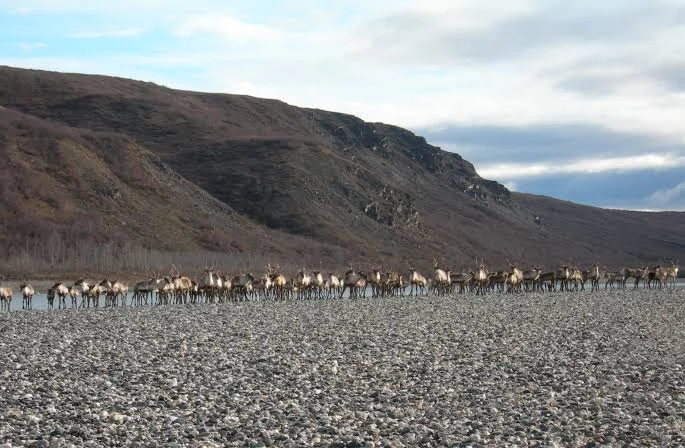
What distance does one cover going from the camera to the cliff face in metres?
109

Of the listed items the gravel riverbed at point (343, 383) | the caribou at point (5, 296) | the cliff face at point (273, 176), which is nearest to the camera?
the gravel riverbed at point (343, 383)

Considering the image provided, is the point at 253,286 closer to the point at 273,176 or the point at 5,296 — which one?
the point at 5,296

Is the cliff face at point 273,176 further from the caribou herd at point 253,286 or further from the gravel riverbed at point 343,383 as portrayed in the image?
A: the gravel riverbed at point 343,383

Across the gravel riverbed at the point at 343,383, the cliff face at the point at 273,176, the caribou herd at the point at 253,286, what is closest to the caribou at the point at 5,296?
the caribou herd at the point at 253,286

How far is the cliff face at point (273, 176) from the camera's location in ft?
357

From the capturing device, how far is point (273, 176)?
132 metres

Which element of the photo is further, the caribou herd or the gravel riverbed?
the caribou herd

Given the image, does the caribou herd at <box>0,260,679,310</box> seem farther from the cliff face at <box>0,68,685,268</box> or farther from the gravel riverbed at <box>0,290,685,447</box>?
the cliff face at <box>0,68,685,268</box>

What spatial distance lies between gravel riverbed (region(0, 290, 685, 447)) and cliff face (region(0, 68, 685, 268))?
6519 cm

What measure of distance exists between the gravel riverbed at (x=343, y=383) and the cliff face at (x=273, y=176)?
65.2 metres

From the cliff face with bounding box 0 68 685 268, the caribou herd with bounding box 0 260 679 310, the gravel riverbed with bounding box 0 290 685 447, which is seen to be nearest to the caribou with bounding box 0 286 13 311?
the caribou herd with bounding box 0 260 679 310

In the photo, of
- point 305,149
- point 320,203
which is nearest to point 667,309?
point 320,203

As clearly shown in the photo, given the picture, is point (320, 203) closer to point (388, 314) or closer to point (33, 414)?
point (388, 314)

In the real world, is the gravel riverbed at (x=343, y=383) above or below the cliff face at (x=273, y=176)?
below
